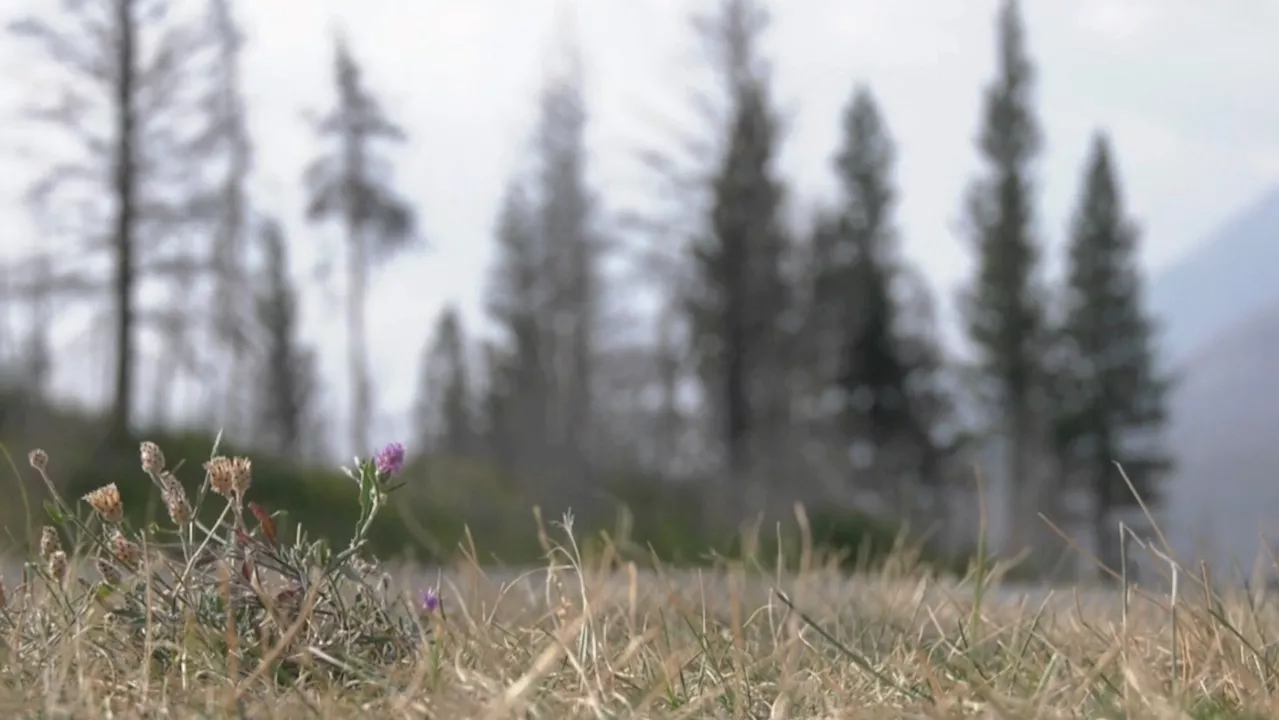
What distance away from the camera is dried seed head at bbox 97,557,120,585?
1448 mm

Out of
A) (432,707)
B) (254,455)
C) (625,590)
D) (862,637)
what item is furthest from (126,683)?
(254,455)

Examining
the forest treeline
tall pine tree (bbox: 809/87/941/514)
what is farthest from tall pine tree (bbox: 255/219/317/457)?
tall pine tree (bbox: 809/87/941/514)

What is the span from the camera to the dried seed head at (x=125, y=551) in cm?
140

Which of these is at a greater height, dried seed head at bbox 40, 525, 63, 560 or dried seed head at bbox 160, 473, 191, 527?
dried seed head at bbox 160, 473, 191, 527

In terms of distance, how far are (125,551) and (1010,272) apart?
86.0 feet

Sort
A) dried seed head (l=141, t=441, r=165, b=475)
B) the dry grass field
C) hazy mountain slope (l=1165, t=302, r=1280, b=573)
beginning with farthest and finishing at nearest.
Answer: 1. hazy mountain slope (l=1165, t=302, r=1280, b=573)
2. dried seed head (l=141, t=441, r=165, b=475)
3. the dry grass field

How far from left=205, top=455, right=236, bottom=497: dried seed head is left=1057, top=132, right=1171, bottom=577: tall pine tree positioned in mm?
26769

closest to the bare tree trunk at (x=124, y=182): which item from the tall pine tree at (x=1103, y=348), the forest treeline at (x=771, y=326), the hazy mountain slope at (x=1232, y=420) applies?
the forest treeline at (x=771, y=326)

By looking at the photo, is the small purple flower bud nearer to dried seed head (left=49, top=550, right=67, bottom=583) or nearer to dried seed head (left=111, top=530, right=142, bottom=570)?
dried seed head (left=111, top=530, right=142, bottom=570)

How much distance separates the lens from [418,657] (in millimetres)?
1312

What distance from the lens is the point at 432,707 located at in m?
1.06

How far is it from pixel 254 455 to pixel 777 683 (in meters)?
14.3

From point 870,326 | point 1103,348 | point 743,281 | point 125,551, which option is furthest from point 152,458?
point 1103,348

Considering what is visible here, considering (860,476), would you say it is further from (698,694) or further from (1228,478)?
(698,694)
